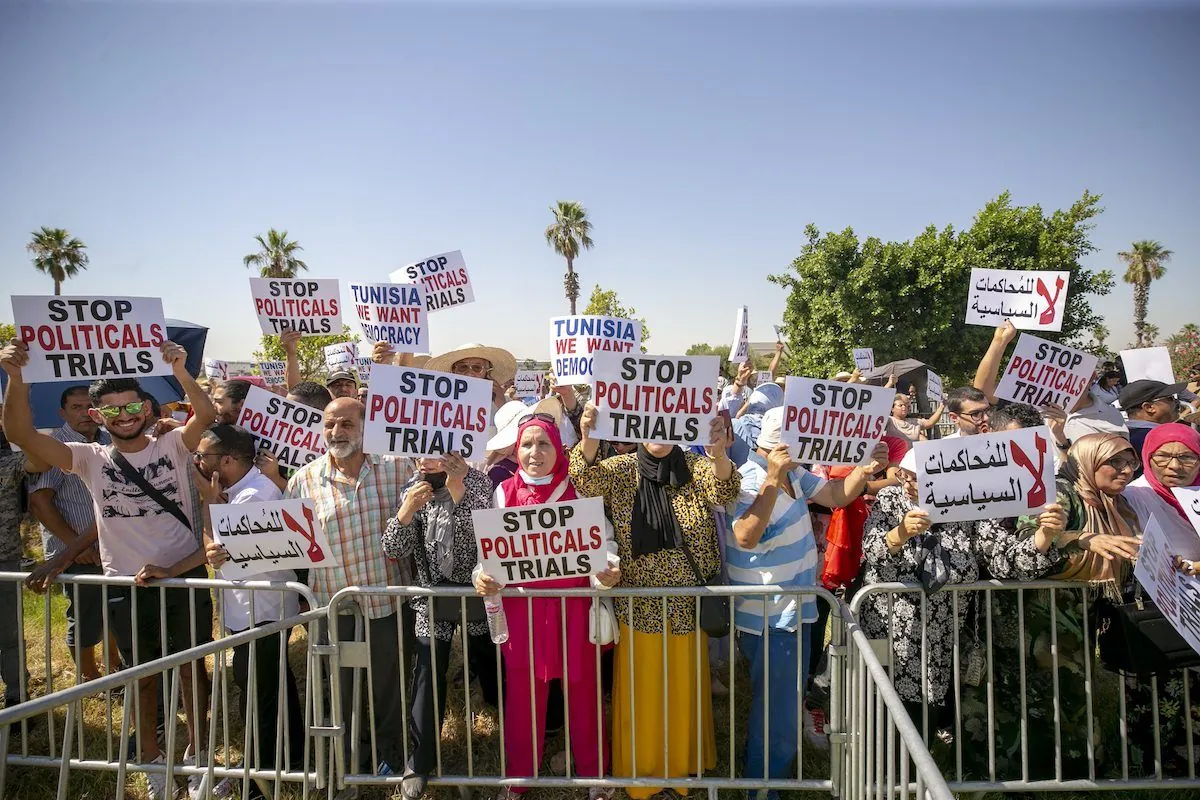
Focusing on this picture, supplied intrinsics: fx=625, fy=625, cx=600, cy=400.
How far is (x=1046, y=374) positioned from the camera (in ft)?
17.5

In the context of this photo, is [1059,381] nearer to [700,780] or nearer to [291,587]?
[700,780]

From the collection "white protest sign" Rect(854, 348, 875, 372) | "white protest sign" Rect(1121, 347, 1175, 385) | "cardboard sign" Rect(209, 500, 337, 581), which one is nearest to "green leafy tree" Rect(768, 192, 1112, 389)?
"white protest sign" Rect(854, 348, 875, 372)

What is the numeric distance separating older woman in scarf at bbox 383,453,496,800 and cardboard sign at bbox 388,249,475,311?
4.29 meters

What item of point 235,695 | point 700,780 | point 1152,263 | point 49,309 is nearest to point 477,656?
point 700,780

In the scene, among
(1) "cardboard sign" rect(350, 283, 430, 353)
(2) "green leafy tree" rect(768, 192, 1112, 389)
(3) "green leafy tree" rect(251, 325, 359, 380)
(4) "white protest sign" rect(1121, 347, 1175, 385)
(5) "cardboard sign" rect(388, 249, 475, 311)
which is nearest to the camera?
(1) "cardboard sign" rect(350, 283, 430, 353)

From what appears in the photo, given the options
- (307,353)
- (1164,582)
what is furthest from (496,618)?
(307,353)

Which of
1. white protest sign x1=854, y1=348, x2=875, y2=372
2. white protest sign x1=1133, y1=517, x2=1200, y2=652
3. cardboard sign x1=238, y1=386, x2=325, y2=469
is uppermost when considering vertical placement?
white protest sign x1=854, y1=348, x2=875, y2=372

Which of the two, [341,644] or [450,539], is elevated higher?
[450,539]

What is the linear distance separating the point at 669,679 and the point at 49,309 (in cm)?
486

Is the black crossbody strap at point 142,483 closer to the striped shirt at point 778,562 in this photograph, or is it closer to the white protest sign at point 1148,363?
the striped shirt at point 778,562

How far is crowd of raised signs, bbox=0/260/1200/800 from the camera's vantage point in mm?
3455

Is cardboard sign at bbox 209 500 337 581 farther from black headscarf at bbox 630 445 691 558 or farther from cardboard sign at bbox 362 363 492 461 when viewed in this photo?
black headscarf at bbox 630 445 691 558

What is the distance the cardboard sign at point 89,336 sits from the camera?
14.0 ft

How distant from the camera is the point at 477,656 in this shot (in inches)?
187
